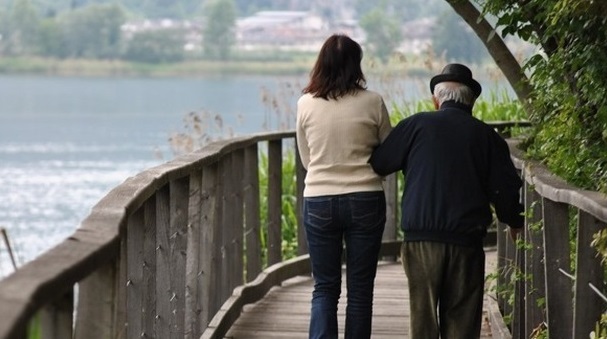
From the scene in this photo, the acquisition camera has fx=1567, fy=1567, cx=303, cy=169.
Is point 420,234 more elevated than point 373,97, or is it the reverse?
point 373,97

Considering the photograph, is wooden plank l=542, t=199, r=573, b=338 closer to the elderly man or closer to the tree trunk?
the elderly man

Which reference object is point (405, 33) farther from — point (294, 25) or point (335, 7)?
point (335, 7)

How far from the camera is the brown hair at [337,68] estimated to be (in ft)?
22.2

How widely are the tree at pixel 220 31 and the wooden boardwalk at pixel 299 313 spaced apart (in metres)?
67.3

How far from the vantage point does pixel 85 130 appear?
7056cm

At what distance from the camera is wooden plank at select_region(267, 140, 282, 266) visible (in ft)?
33.8

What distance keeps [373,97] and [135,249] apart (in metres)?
1.78

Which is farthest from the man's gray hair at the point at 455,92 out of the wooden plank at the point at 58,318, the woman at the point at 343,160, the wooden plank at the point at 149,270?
the wooden plank at the point at 58,318

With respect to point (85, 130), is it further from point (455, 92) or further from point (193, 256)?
point (455, 92)

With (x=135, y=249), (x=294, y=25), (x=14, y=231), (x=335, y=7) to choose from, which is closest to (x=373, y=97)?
(x=135, y=249)

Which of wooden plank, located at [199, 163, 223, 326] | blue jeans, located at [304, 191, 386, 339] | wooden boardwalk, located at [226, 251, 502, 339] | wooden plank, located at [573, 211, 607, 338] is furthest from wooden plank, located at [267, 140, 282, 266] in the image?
wooden plank, located at [573, 211, 607, 338]

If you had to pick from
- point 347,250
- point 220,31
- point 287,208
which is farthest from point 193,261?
point 220,31

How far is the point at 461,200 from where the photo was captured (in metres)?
6.15

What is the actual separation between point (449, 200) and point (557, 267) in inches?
20.3
